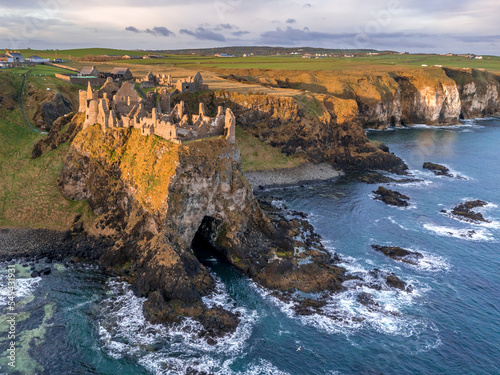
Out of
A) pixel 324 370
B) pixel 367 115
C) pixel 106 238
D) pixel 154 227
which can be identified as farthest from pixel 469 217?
pixel 367 115

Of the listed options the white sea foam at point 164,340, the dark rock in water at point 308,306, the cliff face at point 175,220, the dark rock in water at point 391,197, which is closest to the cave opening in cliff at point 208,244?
the cliff face at point 175,220

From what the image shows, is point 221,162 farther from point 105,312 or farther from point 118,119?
point 105,312

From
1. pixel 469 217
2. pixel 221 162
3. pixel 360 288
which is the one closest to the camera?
pixel 360 288

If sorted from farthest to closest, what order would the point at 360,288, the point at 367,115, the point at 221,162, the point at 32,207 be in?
the point at 367,115
the point at 32,207
the point at 221,162
the point at 360,288

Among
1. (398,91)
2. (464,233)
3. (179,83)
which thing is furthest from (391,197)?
Answer: (398,91)

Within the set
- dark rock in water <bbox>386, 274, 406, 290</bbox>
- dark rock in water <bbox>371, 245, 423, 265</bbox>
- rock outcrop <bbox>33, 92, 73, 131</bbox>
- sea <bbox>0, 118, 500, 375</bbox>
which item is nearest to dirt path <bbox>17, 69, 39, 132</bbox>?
rock outcrop <bbox>33, 92, 73, 131</bbox>

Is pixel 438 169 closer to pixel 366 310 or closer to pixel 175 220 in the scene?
pixel 366 310

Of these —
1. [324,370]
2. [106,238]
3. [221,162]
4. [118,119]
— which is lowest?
[324,370]
